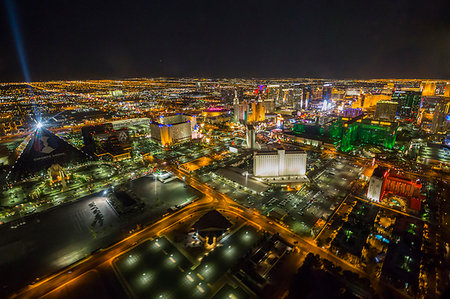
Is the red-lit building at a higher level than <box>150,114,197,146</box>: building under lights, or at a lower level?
lower

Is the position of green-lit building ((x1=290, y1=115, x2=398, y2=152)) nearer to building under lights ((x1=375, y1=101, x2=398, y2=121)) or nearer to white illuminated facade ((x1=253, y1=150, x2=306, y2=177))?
white illuminated facade ((x1=253, y1=150, x2=306, y2=177))

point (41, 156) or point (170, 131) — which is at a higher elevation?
point (170, 131)

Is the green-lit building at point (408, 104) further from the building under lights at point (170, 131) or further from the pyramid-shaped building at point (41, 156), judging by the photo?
the pyramid-shaped building at point (41, 156)

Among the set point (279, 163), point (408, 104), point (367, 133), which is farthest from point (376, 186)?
point (408, 104)

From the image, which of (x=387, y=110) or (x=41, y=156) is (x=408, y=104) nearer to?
(x=387, y=110)

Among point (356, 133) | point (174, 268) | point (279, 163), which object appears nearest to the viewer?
point (174, 268)

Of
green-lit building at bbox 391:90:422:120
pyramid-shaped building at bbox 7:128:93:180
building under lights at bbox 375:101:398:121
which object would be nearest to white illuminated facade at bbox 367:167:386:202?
building under lights at bbox 375:101:398:121
